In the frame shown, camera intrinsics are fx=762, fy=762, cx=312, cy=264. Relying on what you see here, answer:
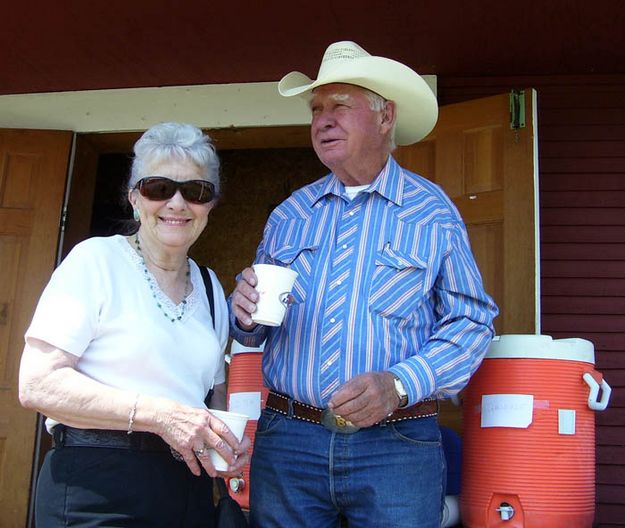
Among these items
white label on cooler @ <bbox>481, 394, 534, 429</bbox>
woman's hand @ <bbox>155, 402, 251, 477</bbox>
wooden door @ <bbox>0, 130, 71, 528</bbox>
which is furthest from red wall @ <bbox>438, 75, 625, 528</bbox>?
woman's hand @ <bbox>155, 402, 251, 477</bbox>

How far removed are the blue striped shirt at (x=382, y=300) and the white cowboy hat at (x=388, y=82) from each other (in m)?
0.28

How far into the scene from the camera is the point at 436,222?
210 cm

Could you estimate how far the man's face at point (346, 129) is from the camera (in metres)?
2.21

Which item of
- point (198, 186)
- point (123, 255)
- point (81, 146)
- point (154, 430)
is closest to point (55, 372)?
point (154, 430)

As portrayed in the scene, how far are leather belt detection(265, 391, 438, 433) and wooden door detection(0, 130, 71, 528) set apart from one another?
250 centimetres

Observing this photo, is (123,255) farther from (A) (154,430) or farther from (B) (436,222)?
(B) (436,222)

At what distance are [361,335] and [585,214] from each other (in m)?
2.31

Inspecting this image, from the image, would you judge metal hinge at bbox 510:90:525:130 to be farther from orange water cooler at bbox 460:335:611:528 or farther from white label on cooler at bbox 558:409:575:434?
white label on cooler at bbox 558:409:575:434

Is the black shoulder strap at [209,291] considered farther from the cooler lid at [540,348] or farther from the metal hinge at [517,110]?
the metal hinge at [517,110]

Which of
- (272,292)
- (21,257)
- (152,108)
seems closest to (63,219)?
(21,257)

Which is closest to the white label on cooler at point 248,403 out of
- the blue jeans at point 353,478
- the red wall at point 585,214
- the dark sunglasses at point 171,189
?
the blue jeans at point 353,478

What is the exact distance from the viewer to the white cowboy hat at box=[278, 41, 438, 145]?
7.38 ft

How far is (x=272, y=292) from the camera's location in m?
1.86

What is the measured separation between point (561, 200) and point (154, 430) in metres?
2.85
